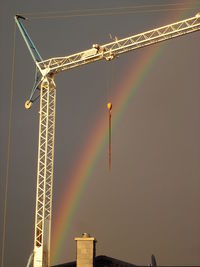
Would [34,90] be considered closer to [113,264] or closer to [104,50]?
[104,50]

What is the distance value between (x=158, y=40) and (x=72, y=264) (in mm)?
19180

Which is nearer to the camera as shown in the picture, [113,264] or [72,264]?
[72,264]

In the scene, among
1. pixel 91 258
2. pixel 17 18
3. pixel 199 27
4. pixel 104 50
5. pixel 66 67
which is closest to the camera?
pixel 91 258

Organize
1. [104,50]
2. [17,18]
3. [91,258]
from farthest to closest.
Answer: [17,18], [104,50], [91,258]

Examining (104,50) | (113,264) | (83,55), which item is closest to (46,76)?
(83,55)

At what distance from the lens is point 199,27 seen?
83.8ft

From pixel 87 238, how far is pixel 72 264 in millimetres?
8489

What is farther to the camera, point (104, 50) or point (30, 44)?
point (30, 44)

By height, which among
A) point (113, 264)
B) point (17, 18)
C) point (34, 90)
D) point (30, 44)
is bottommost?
point (113, 264)

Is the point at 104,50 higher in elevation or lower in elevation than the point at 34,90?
higher

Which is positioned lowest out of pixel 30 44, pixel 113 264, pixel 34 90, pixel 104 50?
pixel 113 264

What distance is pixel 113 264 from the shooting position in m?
32.3

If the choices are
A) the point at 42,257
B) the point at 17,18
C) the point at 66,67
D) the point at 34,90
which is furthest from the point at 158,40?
the point at 42,257

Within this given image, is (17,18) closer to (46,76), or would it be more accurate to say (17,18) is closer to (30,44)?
(30,44)
